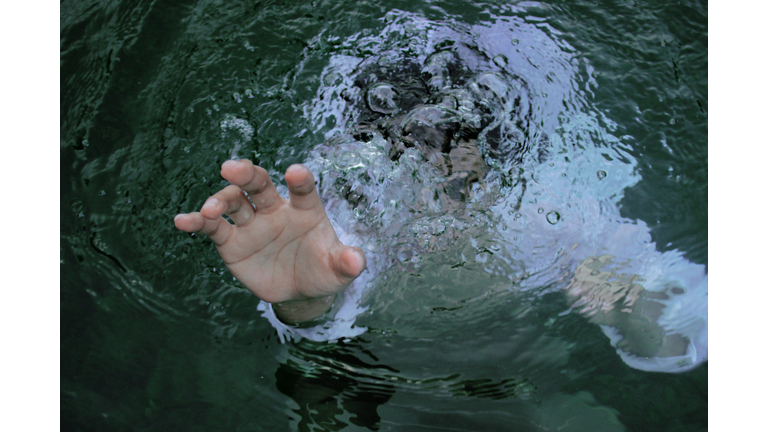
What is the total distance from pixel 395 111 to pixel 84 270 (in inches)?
41.8

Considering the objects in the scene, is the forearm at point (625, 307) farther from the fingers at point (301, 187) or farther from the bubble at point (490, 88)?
the fingers at point (301, 187)

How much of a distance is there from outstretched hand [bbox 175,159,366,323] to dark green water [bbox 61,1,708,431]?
28 cm

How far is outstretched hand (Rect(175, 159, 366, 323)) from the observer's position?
0.96 meters

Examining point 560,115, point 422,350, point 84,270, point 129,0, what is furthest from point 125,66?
point 560,115

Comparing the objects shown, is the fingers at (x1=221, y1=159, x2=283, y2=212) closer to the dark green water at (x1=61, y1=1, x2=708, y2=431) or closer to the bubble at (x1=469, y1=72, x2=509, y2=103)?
the dark green water at (x1=61, y1=1, x2=708, y2=431)

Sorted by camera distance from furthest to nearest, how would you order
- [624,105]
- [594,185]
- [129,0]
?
1. [129,0]
2. [624,105]
3. [594,185]

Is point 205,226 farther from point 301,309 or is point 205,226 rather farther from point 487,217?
point 487,217

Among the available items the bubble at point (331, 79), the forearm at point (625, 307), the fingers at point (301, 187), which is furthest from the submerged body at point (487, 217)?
the fingers at point (301, 187)

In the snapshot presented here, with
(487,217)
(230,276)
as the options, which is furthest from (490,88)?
(230,276)

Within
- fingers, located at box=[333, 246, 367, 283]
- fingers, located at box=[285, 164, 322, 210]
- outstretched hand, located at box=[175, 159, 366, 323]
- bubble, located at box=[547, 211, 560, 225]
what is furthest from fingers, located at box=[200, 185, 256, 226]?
bubble, located at box=[547, 211, 560, 225]

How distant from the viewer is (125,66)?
1608 mm

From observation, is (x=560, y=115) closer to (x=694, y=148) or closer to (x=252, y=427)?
(x=694, y=148)

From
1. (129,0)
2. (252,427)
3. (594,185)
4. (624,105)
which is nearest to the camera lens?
(252,427)

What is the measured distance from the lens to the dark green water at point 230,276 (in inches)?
46.2
